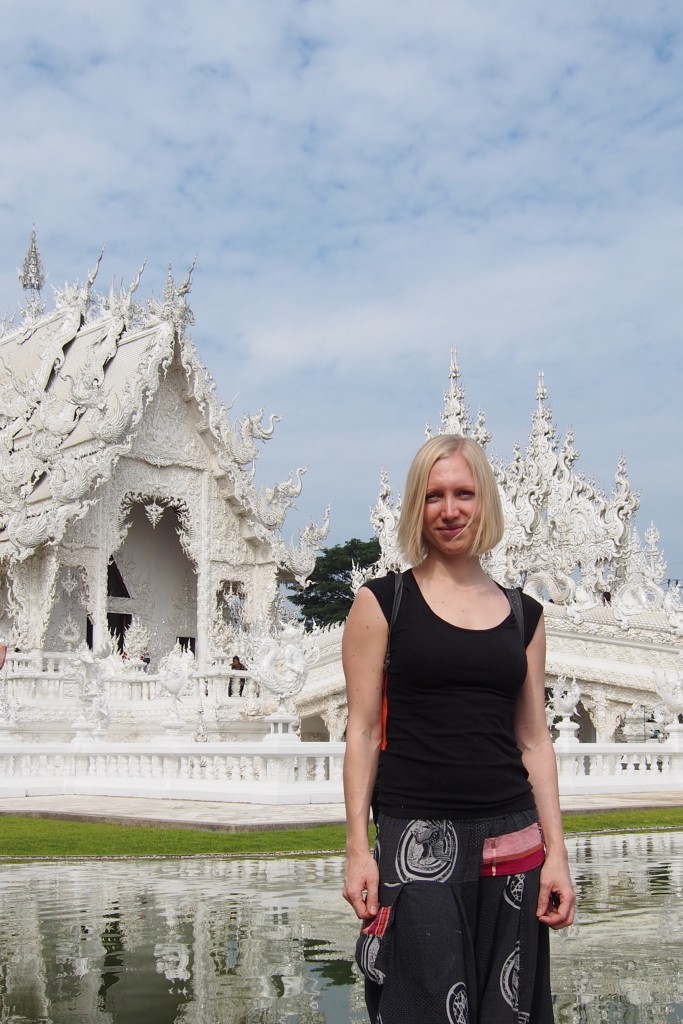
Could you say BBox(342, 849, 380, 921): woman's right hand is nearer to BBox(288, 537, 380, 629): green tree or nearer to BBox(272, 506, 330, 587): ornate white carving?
BBox(272, 506, 330, 587): ornate white carving

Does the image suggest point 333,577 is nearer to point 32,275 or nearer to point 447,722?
point 32,275

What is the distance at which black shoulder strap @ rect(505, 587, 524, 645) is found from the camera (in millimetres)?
2277

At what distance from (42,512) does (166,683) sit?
467cm

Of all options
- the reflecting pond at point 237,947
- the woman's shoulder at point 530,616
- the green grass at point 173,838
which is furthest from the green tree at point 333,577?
the woman's shoulder at point 530,616

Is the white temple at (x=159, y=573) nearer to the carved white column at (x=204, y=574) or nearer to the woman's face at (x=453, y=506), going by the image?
the carved white column at (x=204, y=574)

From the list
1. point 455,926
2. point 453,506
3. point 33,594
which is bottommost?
point 455,926

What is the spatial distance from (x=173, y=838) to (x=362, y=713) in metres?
6.00

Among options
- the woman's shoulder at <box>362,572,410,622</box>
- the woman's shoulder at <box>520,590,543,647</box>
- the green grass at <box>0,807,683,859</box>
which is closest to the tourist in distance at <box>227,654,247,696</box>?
the green grass at <box>0,807,683,859</box>

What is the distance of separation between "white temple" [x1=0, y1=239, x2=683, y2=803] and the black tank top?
11284 millimetres

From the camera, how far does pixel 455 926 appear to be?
6.72 feet

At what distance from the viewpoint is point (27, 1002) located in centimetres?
352

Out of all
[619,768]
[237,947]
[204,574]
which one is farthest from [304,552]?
[237,947]

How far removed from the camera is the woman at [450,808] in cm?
205

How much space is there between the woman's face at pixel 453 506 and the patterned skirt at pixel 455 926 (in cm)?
50
